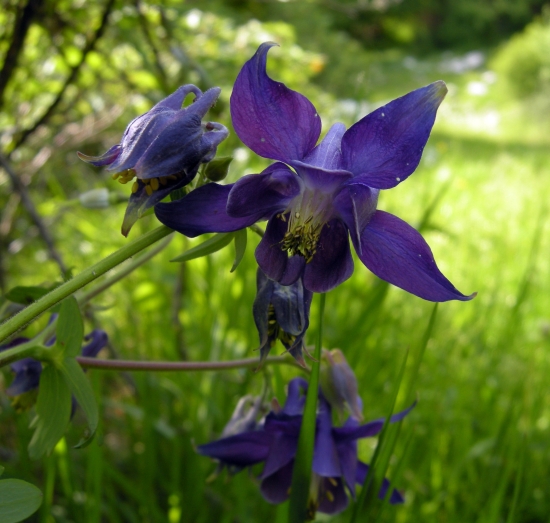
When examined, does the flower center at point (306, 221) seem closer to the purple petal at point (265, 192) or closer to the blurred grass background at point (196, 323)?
the purple petal at point (265, 192)

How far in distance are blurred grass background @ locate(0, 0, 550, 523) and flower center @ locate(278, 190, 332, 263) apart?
0.27m

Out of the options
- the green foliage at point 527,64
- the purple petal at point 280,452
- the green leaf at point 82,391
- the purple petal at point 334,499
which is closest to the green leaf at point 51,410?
the green leaf at point 82,391

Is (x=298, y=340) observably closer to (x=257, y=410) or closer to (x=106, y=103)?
(x=257, y=410)

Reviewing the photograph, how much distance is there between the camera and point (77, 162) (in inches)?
97.7

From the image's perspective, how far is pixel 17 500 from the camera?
18.5 inches

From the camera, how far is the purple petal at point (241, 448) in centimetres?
72

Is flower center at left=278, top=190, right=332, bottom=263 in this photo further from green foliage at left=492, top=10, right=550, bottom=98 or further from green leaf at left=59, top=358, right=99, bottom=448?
green foliage at left=492, top=10, right=550, bottom=98

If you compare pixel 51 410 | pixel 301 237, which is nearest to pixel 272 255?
pixel 301 237

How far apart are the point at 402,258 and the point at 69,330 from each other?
12.0 inches

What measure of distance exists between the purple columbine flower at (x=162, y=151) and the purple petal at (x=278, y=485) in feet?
1.37

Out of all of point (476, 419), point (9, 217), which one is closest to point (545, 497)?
point (476, 419)

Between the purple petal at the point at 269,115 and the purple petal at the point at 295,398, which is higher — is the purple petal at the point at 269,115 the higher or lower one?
the higher one

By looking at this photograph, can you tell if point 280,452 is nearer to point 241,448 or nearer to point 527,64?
point 241,448

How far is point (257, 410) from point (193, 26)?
50.1 inches
